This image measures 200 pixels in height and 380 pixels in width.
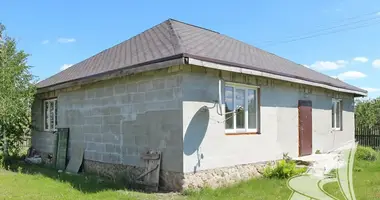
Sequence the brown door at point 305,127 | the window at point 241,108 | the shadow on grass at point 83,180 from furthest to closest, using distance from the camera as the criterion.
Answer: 1. the brown door at point 305,127
2. the window at point 241,108
3. the shadow on grass at point 83,180

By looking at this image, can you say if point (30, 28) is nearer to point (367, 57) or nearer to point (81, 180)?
point (81, 180)

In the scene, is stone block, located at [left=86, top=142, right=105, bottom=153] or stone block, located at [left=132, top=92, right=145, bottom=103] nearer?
stone block, located at [left=132, top=92, right=145, bottom=103]

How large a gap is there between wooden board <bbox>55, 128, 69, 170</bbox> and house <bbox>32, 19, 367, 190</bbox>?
299mm

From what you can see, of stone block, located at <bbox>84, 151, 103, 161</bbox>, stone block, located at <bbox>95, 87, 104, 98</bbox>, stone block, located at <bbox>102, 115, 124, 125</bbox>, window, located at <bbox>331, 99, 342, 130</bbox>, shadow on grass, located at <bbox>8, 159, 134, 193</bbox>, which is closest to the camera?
shadow on grass, located at <bbox>8, 159, 134, 193</bbox>

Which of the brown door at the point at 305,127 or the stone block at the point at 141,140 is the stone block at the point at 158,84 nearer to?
the stone block at the point at 141,140

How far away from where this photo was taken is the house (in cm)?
754

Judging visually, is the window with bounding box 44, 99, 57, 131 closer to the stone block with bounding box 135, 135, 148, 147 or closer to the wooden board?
the wooden board

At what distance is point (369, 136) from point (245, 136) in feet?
42.7

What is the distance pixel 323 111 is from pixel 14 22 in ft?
41.7

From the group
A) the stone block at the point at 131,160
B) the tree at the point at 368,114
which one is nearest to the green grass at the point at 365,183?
the stone block at the point at 131,160

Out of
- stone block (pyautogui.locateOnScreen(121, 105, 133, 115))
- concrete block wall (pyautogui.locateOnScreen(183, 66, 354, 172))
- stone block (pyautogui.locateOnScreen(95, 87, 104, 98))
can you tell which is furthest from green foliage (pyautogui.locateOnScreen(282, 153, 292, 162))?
stone block (pyautogui.locateOnScreen(95, 87, 104, 98))

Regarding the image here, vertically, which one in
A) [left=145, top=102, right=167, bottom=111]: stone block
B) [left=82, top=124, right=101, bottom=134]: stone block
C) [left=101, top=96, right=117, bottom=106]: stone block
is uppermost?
[left=101, top=96, right=117, bottom=106]: stone block

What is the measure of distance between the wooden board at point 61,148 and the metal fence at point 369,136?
16026 mm

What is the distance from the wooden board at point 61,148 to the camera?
1141cm
